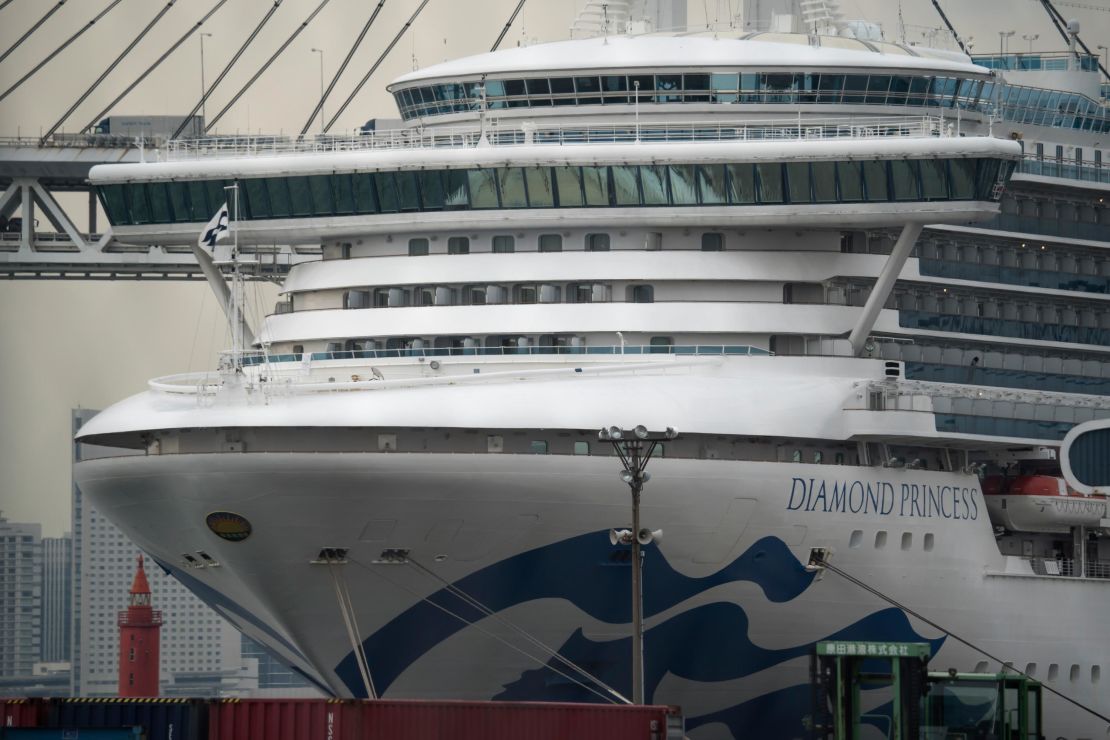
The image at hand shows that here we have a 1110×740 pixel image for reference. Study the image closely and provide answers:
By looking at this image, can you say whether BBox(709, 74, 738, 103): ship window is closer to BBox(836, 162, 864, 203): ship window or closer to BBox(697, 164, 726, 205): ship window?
BBox(697, 164, 726, 205): ship window

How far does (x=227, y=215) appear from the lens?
4716 cm

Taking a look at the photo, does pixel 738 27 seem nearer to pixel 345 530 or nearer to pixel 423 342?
pixel 423 342

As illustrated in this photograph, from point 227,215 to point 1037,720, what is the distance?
17155 millimetres

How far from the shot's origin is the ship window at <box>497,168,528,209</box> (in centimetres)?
4672

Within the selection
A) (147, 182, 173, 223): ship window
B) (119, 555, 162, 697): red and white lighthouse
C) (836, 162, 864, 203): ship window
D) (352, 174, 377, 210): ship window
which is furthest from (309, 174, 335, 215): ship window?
(119, 555, 162, 697): red and white lighthouse

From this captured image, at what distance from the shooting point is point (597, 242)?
4706 centimetres

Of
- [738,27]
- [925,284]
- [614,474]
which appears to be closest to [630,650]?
[614,474]

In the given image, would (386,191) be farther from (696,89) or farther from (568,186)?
(696,89)

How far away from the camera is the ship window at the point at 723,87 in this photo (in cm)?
4972

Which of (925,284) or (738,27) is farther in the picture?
(738,27)

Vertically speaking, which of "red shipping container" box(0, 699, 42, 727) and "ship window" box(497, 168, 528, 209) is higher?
"ship window" box(497, 168, 528, 209)

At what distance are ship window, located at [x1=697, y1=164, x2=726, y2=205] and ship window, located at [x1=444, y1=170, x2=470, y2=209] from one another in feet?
14.0

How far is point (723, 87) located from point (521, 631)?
1214 cm

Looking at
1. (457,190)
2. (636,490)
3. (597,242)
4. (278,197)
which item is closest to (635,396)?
(636,490)
